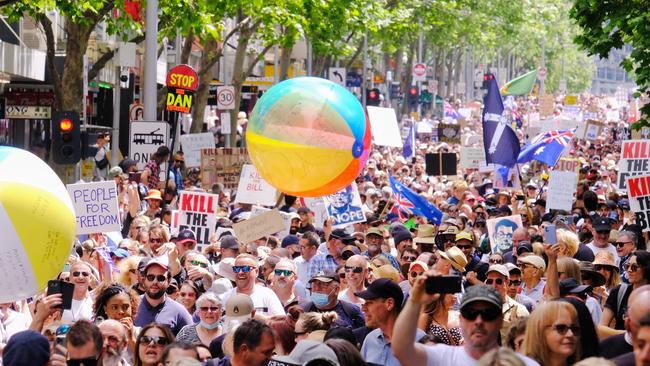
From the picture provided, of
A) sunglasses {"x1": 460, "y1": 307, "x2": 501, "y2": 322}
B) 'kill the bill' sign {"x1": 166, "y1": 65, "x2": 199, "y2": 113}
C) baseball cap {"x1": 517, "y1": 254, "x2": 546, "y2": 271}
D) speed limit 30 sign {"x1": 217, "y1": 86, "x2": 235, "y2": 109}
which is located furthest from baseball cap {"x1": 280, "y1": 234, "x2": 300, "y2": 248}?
speed limit 30 sign {"x1": 217, "y1": 86, "x2": 235, "y2": 109}

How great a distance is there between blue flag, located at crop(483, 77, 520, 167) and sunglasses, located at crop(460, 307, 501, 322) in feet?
51.4

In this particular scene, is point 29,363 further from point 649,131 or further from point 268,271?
point 649,131

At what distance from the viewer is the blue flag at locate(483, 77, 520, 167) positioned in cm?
2275

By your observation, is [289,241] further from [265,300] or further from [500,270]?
[500,270]

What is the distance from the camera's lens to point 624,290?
33.3 ft

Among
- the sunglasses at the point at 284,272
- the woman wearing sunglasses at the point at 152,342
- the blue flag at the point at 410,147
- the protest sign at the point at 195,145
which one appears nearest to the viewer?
the woman wearing sunglasses at the point at 152,342

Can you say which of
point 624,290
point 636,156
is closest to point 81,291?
point 624,290

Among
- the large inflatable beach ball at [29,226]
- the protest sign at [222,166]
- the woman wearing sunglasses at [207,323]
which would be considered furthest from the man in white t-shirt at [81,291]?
the protest sign at [222,166]

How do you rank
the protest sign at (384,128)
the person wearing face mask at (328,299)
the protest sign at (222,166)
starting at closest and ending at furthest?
1. the person wearing face mask at (328,299)
2. the protest sign at (222,166)
3. the protest sign at (384,128)

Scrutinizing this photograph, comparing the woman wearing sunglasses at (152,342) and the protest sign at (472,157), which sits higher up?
the protest sign at (472,157)

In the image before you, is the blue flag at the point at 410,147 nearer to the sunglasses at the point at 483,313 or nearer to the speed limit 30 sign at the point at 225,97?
the speed limit 30 sign at the point at 225,97

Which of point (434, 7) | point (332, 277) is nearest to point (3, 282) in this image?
point (332, 277)

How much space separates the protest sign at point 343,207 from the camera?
56.7ft

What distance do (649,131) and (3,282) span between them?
27.0 meters
